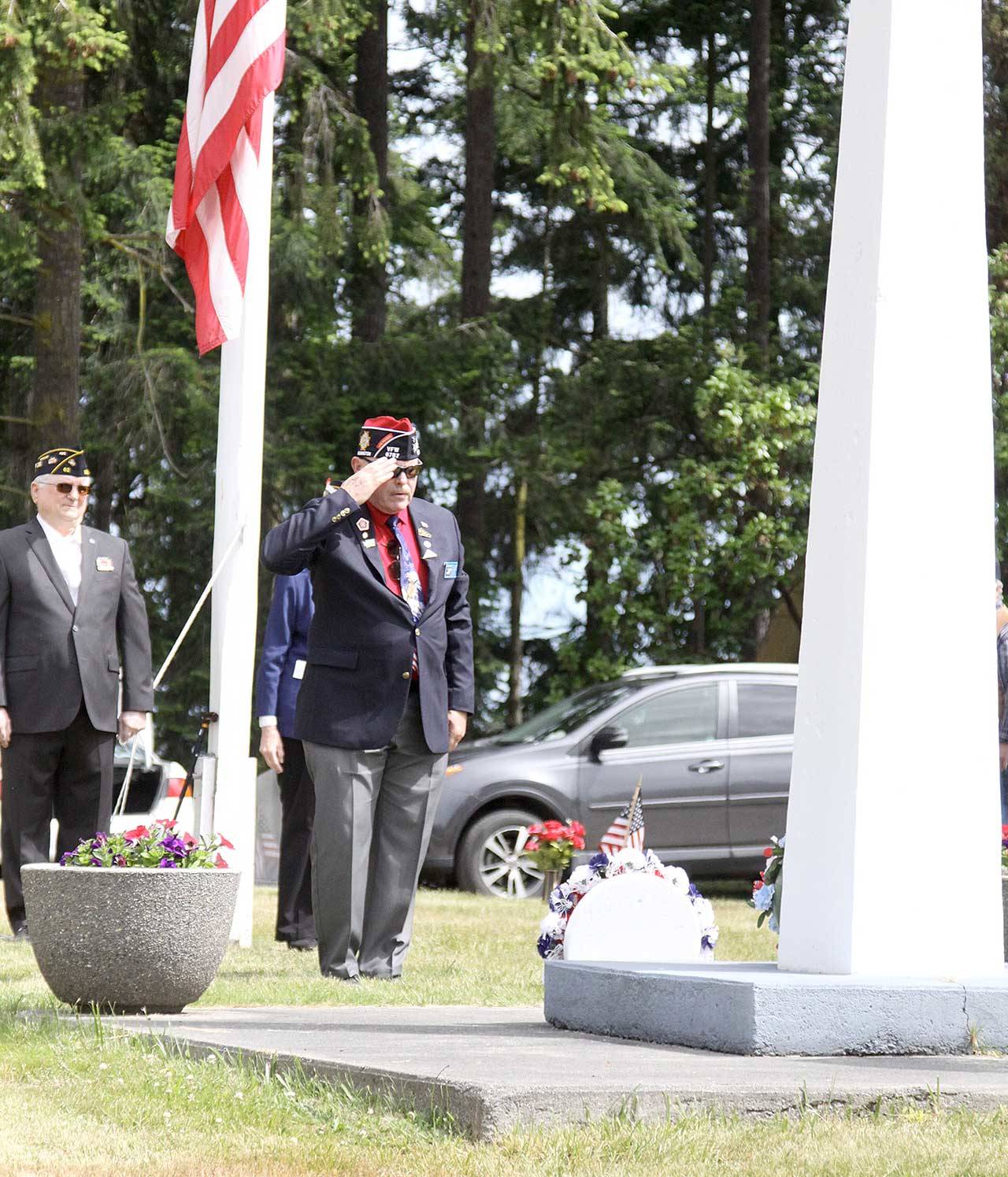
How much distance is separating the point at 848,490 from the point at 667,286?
23483 mm

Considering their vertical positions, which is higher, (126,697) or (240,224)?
(240,224)

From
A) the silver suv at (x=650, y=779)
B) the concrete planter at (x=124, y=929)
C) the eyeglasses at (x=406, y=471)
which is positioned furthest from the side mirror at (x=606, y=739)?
the concrete planter at (x=124, y=929)

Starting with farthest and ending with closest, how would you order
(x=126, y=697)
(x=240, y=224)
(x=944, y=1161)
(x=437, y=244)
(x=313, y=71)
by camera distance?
1. (x=437, y=244)
2. (x=313, y=71)
3. (x=240, y=224)
4. (x=126, y=697)
5. (x=944, y=1161)

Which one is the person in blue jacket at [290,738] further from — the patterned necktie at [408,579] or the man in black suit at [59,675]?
the patterned necktie at [408,579]

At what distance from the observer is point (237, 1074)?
179 inches

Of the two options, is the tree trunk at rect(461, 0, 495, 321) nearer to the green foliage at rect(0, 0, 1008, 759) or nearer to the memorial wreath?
the green foliage at rect(0, 0, 1008, 759)

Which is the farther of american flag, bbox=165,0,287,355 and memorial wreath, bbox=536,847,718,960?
american flag, bbox=165,0,287,355

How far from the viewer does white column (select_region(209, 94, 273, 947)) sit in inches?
367

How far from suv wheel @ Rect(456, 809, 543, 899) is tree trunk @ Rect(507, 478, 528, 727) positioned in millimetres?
10007


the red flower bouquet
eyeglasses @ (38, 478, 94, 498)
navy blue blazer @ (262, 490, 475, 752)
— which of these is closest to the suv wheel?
the red flower bouquet

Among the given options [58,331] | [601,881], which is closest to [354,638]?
[601,881]

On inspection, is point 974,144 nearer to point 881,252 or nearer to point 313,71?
point 881,252

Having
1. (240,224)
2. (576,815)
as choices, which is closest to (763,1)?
(576,815)

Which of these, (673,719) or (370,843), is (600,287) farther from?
(370,843)
